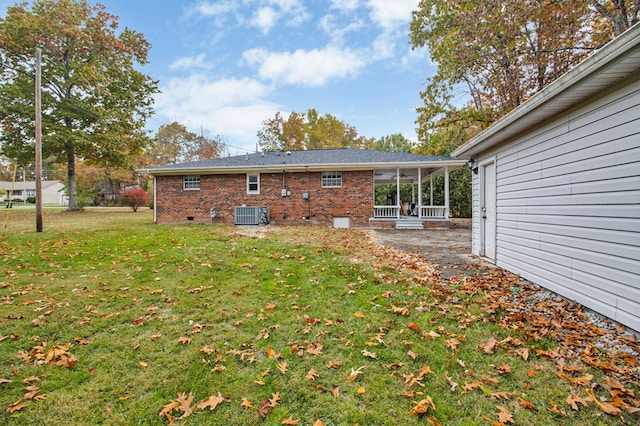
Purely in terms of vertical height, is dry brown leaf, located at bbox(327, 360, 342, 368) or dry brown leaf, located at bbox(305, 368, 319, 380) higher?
dry brown leaf, located at bbox(327, 360, 342, 368)

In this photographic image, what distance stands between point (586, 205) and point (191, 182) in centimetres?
1523

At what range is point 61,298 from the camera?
13.5 ft

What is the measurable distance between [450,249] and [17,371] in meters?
8.16

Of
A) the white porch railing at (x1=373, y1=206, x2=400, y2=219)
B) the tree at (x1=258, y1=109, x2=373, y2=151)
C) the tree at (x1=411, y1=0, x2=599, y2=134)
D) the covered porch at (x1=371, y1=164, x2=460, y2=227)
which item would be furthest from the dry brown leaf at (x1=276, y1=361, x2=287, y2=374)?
the tree at (x1=258, y1=109, x2=373, y2=151)

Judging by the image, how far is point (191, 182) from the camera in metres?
15.0

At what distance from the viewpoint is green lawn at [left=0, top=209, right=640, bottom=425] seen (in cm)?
209

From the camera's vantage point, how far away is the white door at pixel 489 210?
637 centimetres

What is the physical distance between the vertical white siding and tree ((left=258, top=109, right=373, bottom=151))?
96.0 feet

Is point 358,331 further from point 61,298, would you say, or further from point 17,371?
point 61,298

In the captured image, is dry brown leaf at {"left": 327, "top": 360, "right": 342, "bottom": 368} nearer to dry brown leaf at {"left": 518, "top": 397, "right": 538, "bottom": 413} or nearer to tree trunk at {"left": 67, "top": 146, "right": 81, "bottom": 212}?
dry brown leaf at {"left": 518, "top": 397, "right": 538, "bottom": 413}

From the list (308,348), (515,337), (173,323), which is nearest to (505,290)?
(515,337)

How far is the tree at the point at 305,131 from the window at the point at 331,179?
2015cm

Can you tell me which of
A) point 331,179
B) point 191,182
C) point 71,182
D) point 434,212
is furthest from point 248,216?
point 71,182

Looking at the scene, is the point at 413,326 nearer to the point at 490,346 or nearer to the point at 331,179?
the point at 490,346
